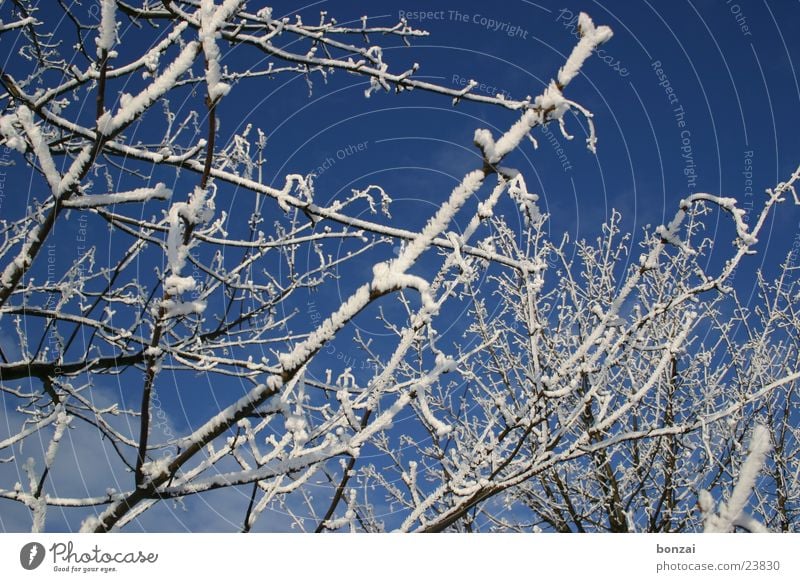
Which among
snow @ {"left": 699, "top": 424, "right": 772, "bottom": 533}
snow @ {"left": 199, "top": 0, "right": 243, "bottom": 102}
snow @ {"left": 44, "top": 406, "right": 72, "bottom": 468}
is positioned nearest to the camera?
snow @ {"left": 699, "top": 424, "right": 772, "bottom": 533}

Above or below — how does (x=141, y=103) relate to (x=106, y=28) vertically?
below

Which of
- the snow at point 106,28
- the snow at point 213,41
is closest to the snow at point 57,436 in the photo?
the snow at point 106,28

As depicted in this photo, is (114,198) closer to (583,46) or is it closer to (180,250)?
(180,250)

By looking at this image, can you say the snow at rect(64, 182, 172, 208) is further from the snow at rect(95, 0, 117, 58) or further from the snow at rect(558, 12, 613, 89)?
the snow at rect(558, 12, 613, 89)

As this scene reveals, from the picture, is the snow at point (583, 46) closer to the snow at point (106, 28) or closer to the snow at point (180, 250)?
the snow at point (180, 250)

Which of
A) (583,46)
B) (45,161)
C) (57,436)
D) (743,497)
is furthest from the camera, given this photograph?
(57,436)

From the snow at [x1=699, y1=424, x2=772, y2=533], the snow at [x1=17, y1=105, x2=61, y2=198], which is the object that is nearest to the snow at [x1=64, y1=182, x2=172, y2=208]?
the snow at [x1=17, y1=105, x2=61, y2=198]

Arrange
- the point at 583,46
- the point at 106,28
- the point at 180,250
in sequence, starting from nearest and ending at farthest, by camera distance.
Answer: the point at 583,46
the point at 180,250
the point at 106,28

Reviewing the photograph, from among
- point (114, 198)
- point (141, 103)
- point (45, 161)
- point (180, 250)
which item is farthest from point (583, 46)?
point (45, 161)

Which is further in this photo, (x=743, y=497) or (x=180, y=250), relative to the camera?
(x=180, y=250)

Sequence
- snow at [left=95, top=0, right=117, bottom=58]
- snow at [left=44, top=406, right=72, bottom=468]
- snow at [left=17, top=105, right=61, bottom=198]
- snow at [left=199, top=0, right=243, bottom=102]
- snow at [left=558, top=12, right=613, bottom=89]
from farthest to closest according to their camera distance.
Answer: snow at [left=44, top=406, right=72, bottom=468] → snow at [left=17, top=105, right=61, bottom=198] → snow at [left=95, top=0, right=117, bottom=58] → snow at [left=199, top=0, right=243, bottom=102] → snow at [left=558, top=12, right=613, bottom=89]
